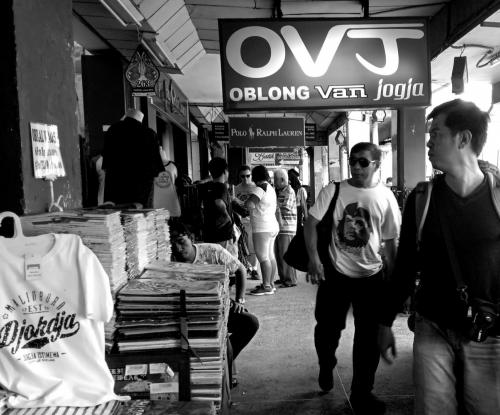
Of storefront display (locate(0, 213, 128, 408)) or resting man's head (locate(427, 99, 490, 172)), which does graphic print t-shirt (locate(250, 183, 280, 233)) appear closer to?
resting man's head (locate(427, 99, 490, 172))

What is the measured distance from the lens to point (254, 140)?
405 inches

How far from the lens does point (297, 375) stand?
148 inches

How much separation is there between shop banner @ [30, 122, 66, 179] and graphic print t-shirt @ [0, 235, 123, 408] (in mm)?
731

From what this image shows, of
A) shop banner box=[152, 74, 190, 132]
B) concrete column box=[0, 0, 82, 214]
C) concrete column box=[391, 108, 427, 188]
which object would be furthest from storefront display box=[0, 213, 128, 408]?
shop banner box=[152, 74, 190, 132]

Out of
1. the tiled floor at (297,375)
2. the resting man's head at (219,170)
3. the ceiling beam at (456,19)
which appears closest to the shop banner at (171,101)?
the resting man's head at (219,170)

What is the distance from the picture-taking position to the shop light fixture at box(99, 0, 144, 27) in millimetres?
3869

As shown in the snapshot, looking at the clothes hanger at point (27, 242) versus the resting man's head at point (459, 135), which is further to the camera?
the resting man's head at point (459, 135)

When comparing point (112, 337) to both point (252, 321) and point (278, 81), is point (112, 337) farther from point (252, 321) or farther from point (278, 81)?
point (278, 81)

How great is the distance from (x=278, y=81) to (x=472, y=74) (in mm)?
6177

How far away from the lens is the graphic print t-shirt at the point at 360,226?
3.17 m

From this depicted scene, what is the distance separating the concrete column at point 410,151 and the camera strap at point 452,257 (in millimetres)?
5075

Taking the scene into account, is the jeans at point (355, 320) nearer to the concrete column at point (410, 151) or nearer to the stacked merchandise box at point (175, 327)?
the stacked merchandise box at point (175, 327)

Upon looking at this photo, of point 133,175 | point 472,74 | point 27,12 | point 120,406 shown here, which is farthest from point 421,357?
point 472,74

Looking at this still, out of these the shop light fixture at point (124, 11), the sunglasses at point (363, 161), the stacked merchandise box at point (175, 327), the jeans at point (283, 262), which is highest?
the shop light fixture at point (124, 11)
